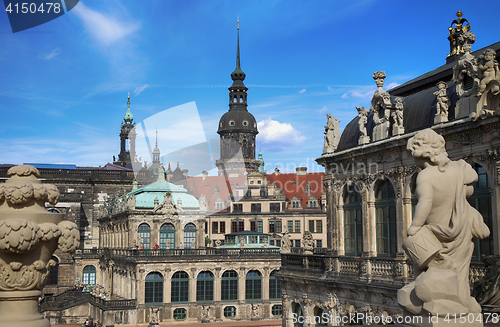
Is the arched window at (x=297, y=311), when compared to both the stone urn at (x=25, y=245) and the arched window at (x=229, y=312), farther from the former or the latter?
the arched window at (x=229, y=312)

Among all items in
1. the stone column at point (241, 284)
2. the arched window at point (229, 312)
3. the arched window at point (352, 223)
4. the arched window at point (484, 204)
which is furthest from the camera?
the stone column at point (241, 284)

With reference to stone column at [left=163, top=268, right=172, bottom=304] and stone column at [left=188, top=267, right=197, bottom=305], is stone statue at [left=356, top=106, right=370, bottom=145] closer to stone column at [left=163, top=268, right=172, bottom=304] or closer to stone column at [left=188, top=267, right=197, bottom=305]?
stone column at [left=188, top=267, right=197, bottom=305]

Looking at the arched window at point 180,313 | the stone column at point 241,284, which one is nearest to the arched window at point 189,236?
the stone column at point 241,284

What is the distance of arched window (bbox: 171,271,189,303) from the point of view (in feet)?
174

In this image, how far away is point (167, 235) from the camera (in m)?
56.2

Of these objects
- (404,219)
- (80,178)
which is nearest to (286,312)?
(404,219)

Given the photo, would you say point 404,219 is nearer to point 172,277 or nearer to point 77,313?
point 172,277

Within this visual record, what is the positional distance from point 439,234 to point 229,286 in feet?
159

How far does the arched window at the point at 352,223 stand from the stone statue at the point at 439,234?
1823cm

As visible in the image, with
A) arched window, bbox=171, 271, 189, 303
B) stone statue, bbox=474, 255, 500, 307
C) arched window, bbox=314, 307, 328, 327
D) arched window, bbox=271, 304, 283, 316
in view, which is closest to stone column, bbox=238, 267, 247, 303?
arched window, bbox=271, 304, 283, 316

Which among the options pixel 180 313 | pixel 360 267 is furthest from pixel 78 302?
pixel 360 267

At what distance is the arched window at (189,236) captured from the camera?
56.7m

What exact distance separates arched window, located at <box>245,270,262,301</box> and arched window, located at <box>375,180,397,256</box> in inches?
1245

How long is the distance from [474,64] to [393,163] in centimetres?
529
